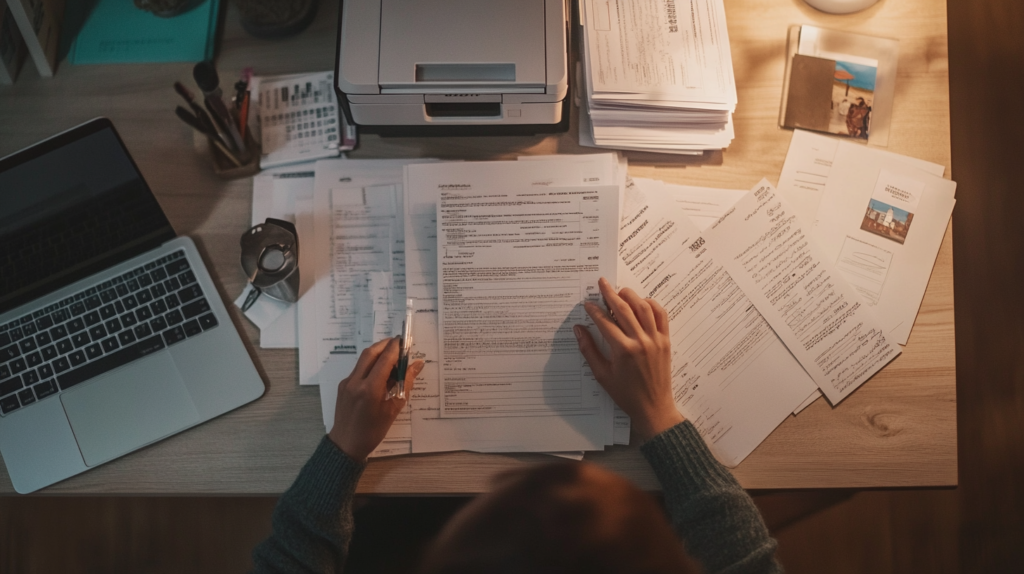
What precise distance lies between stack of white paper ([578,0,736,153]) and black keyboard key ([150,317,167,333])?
0.66 m

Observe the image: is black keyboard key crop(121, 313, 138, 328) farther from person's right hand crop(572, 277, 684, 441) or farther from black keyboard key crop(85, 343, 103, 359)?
person's right hand crop(572, 277, 684, 441)

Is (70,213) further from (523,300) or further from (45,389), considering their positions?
(523,300)

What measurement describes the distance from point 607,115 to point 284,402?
0.62 meters

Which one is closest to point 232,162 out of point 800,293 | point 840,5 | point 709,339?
point 709,339

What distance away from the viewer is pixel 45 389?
2.93 ft

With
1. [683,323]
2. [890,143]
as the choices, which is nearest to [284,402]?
[683,323]

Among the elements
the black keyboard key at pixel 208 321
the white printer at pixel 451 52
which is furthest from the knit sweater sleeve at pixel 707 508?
the black keyboard key at pixel 208 321

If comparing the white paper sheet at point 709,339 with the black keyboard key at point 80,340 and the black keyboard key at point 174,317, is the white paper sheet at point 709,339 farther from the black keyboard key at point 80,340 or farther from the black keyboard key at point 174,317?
the black keyboard key at point 80,340

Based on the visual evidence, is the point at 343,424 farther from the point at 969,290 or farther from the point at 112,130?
the point at 969,290

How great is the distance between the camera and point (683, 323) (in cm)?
92

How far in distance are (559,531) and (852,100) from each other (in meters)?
0.82

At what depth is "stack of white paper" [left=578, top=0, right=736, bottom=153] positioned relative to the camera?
930mm

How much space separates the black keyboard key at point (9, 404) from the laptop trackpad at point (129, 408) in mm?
64

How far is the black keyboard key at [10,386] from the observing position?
891 mm
